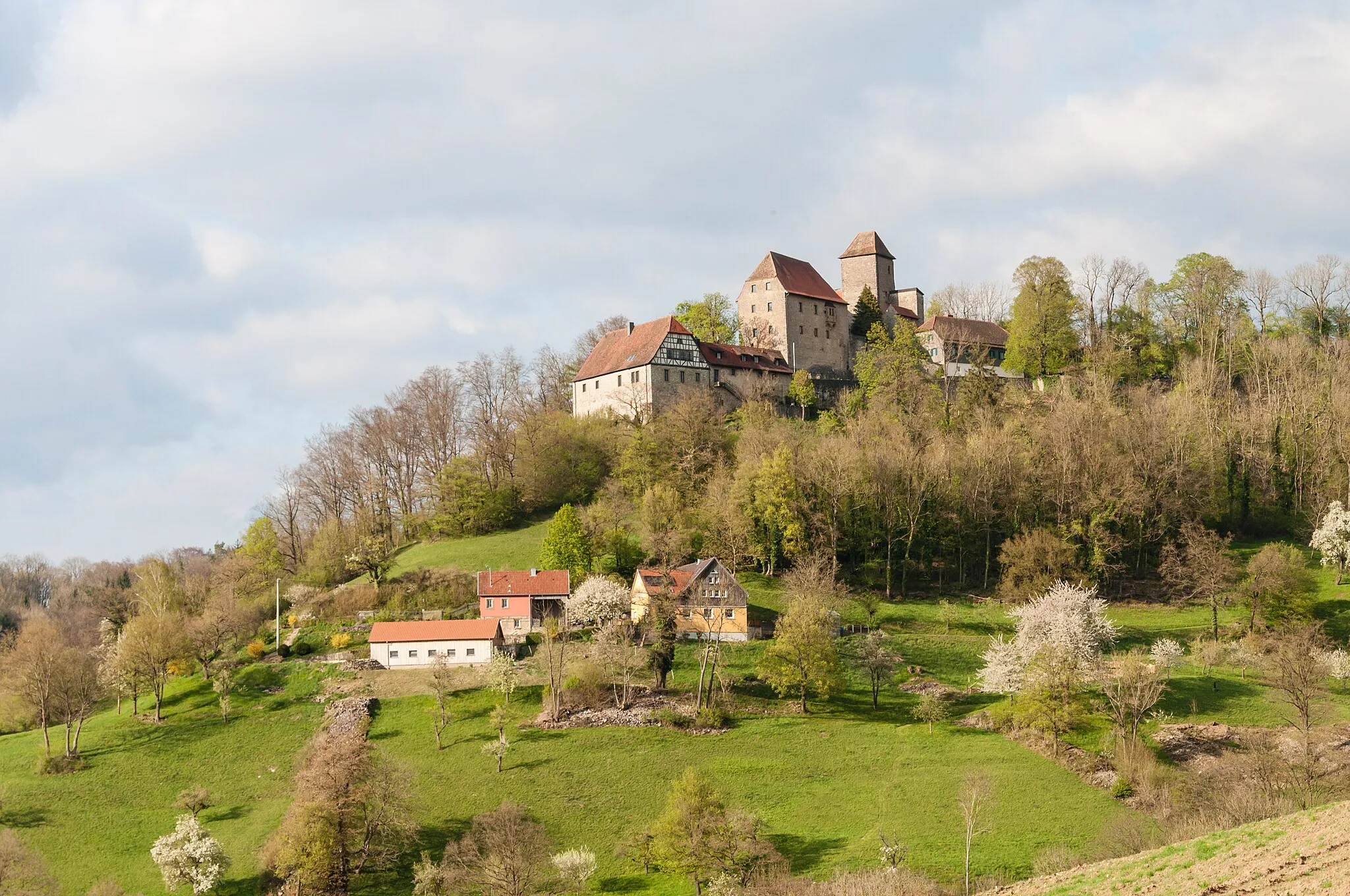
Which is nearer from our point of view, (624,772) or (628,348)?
(624,772)

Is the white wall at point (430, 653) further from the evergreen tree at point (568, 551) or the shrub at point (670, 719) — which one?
the shrub at point (670, 719)

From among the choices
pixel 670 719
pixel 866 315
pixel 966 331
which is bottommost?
pixel 670 719

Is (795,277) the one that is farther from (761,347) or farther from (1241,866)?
(1241,866)

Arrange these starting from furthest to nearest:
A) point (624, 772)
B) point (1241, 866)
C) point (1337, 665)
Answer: point (1337, 665)
point (624, 772)
point (1241, 866)

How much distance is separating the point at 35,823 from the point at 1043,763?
38402 millimetres

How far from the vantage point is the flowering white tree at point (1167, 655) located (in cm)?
4875

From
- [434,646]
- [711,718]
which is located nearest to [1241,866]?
[711,718]

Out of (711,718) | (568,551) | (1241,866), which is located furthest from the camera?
(568,551)

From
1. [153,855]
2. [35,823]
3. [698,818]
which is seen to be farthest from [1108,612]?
[35,823]

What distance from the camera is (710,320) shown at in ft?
318

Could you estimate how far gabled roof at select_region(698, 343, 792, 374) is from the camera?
8594 cm

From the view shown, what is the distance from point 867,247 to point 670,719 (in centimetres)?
6434

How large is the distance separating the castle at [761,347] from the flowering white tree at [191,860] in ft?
161

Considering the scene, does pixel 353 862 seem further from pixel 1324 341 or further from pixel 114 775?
pixel 1324 341
